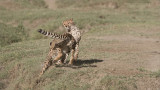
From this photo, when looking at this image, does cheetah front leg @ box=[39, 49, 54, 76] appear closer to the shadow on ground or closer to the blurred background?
the shadow on ground

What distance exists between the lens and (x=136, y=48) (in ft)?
48.7

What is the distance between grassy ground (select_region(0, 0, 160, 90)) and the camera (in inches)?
391

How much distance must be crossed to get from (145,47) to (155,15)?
41.4 feet

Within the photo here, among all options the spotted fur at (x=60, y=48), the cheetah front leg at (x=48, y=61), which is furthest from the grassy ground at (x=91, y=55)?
the spotted fur at (x=60, y=48)

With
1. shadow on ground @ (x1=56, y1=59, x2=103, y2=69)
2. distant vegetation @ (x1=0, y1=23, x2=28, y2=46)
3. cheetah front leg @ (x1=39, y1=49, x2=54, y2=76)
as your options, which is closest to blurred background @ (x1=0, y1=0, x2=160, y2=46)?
distant vegetation @ (x1=0, y1=23, x2=28, y2=46)

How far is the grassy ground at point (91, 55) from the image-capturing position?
9930mm

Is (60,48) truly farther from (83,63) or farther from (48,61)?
(83,63)

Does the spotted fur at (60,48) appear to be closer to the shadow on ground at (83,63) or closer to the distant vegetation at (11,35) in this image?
the shadow on ground at (83,63)

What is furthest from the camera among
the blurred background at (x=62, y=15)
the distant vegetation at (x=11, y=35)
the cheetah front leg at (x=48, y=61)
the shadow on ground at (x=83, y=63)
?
the blurred background at (x=62, y=15)

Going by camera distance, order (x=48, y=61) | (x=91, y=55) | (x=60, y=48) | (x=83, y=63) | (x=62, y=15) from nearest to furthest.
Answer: (x=60, y=48) → (x=48, y=61) → (x=83, y=63) → (x=91, y=55) → (x=62, y=15)

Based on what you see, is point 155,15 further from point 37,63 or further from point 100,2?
point 37,63

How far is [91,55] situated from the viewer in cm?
1316

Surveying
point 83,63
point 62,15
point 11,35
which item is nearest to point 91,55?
point 83,63

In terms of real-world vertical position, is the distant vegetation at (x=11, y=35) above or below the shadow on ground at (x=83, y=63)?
below
